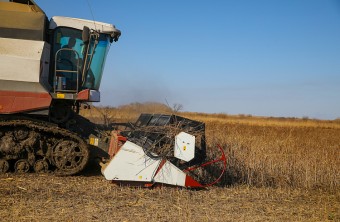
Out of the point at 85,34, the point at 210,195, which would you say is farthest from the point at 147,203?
the point at 85,34

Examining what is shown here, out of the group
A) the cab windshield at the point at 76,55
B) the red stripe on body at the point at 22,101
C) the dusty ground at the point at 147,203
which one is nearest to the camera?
the dusty ground at the point at 147,203

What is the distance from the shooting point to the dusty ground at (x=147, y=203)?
485 cm

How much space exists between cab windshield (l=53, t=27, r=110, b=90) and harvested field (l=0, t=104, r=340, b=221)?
3.56 ft

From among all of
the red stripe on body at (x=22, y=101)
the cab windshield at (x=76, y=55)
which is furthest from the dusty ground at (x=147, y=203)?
the cab windshield at (x=76, y=55)

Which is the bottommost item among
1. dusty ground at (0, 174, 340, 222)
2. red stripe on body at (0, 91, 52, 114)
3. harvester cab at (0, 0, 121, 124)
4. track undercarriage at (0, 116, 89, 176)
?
dusty ground at (0, 174, 340, 222)

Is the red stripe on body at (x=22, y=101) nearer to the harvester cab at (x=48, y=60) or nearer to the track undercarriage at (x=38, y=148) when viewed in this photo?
the harvester cab at (x=48, y=60)

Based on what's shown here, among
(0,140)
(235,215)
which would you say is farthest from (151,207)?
(0,140)

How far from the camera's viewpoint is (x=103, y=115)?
8.95 meters

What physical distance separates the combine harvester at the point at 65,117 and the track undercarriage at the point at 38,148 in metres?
0.02

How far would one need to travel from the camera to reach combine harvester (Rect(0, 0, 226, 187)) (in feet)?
21.3

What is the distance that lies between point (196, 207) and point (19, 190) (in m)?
2.52

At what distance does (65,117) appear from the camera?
26.4ft

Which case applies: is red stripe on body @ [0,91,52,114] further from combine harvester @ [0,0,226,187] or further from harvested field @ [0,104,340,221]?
harvested field @ [0,104,340,221]

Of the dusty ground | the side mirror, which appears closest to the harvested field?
the dusty ground
